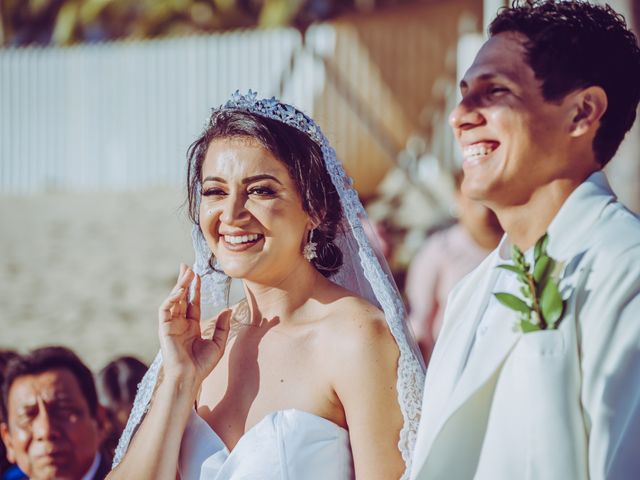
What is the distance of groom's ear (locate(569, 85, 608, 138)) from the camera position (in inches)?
109

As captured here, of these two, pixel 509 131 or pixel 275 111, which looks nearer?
pixel 509 131

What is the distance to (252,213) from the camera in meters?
3.40

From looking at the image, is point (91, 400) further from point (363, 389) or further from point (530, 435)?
point (530, 435)

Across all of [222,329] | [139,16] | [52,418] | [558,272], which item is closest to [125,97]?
[139,16]

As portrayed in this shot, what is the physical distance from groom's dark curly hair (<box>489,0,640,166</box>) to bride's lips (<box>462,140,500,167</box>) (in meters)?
0.18

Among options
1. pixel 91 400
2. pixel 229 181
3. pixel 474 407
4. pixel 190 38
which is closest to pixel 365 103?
pixel 190 38

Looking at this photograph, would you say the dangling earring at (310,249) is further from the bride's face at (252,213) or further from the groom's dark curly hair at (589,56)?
the groom's dark curly hair at (589,56)

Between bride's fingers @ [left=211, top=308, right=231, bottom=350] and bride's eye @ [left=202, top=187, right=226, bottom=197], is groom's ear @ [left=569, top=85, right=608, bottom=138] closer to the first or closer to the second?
bride's eye @ [left=202, top=187, right=226, bottom=197]

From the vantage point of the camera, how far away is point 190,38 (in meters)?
13.8

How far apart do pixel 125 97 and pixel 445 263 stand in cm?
846

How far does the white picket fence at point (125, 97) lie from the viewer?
524 inches

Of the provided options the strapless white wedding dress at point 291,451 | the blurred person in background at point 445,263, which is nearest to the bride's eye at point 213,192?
the strapless white wedding dress at point 291,451

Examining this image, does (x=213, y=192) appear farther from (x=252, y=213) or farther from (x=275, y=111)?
(x=275, y=111)

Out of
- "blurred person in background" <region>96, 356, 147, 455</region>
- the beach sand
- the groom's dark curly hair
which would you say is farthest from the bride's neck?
the beach sand
